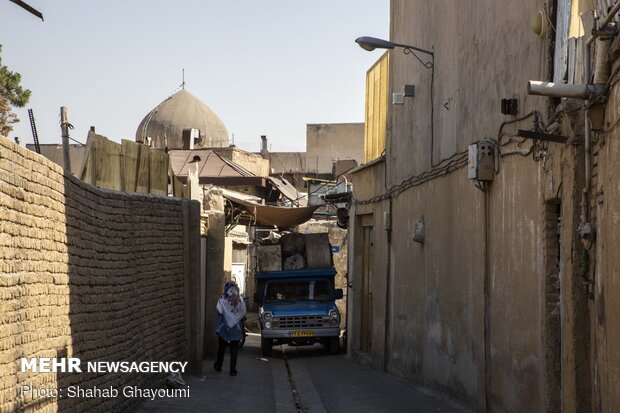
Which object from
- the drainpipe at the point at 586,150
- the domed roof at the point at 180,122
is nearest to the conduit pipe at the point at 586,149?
the drainpipe at the point at 586,150

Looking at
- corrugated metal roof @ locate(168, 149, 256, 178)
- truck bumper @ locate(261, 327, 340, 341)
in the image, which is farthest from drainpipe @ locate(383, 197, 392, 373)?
corrugated metal roof @ locate(168, 149, 256, 178)

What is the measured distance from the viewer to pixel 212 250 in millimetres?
18609

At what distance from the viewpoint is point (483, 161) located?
1150cm

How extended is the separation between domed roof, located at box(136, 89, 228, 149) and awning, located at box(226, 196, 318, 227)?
25.3 m

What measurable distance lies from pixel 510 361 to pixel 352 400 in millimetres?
3827

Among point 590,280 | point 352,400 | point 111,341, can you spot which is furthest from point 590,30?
point 352,400

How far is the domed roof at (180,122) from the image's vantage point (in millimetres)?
52906

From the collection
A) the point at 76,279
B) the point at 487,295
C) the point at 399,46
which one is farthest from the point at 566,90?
the point at 399,46

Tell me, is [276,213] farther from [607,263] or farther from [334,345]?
[607,263]

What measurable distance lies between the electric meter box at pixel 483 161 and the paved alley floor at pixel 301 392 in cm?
300

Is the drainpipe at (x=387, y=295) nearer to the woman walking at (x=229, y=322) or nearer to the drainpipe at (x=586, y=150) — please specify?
the woman walking at (x=229, y=322)

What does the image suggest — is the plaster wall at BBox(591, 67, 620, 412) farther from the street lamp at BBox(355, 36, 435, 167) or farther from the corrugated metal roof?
the corrugated metal roof

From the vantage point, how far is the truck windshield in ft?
79.0

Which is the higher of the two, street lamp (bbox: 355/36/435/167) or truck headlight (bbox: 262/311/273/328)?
street lamp (bbox: 355/36/435/167)
